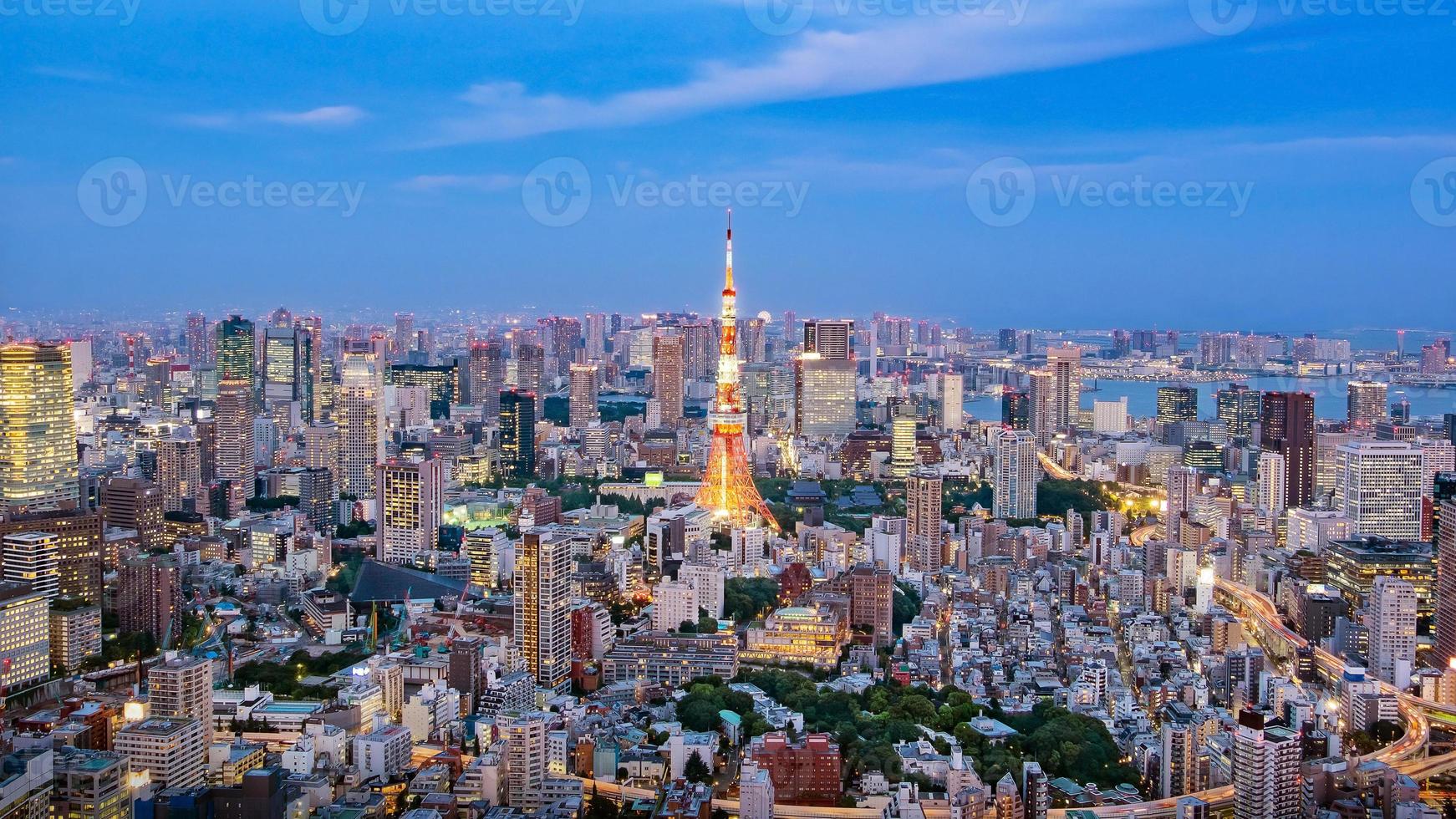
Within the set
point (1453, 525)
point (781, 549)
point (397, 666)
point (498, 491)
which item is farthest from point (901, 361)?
point (397, 666)

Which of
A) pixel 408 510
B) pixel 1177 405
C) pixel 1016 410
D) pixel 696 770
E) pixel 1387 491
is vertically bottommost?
pixel 696 770

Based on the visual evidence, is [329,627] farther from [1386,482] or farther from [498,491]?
[1386,482]

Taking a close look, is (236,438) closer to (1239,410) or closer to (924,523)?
(924,523)

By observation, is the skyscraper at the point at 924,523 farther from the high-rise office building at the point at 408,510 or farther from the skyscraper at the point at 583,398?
the skyscraper at the point at 583,398

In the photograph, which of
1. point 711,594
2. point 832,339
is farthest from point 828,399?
point 711,594

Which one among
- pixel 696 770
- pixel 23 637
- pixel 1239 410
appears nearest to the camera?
pixel 696 770

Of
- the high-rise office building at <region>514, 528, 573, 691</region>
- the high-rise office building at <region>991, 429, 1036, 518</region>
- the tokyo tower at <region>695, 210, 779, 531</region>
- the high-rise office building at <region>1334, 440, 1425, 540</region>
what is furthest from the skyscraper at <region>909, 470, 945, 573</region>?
the high-rise office building at <region>514, 528, 573, 691</region>

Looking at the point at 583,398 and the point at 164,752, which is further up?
the point at 583,398
